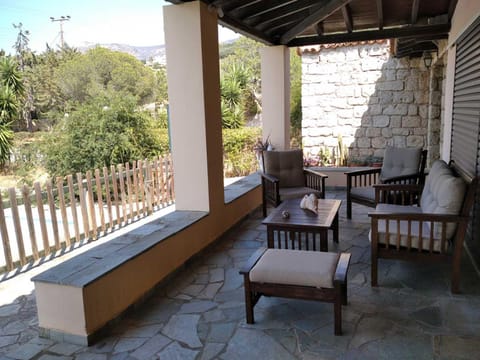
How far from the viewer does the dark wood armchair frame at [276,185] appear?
15.3 feet

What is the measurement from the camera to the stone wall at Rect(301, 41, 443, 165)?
287 inches

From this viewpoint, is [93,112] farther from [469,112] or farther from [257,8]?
[469,112]

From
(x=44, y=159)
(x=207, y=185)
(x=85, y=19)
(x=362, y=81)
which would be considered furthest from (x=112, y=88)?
(x=85, y=19)

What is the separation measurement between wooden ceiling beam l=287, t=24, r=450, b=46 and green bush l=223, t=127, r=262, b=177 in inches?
127

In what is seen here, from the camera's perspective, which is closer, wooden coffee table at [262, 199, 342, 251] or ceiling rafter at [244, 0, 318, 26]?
wooden coffee table at [262, 199, 342, 251]

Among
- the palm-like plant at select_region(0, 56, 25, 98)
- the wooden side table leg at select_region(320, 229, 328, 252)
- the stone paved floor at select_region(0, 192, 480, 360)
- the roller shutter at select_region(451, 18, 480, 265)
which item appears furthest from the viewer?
the palm-like plant at select_region(0, 56, 25, 98)

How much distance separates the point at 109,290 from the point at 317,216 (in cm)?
190

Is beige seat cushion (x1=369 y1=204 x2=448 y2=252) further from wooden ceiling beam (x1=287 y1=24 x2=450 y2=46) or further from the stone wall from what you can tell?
the stone wall

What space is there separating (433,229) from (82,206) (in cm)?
361

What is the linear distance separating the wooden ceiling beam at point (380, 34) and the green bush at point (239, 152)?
10.6ft

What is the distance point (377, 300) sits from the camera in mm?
2852

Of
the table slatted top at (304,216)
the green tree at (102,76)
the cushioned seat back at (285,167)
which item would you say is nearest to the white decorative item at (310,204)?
the table slatted top at (304,216)

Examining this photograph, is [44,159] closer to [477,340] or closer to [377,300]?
[377,300]

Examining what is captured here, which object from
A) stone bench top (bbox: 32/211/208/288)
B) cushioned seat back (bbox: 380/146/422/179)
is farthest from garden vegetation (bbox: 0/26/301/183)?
stone bench top (bbox: 32/211/208/288)
